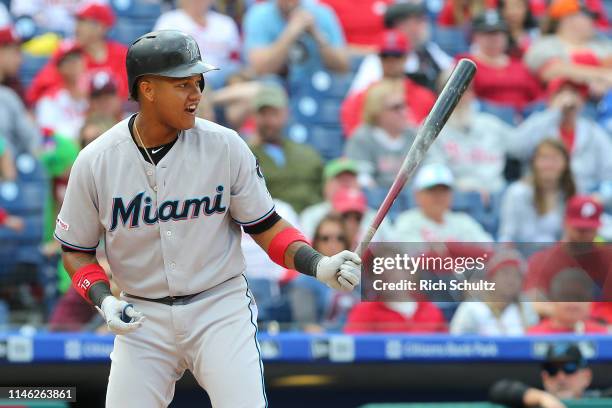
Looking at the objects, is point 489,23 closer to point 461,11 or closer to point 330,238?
point 461,11

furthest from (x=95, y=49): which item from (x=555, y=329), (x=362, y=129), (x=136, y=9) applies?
(x=555, y=329)

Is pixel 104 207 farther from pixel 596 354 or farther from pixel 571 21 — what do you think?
pixel 571 21

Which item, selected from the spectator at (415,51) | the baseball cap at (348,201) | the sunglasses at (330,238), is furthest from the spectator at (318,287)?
the spectator at (415,51)

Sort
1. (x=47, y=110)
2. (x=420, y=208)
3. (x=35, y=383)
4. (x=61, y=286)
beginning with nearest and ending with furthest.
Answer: (x=35, y=383), (x=61, y=286), (x=420, y=208), (x=47, y=110)

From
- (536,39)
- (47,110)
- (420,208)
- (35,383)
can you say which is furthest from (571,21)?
(35,383)

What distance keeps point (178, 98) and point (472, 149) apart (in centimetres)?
389

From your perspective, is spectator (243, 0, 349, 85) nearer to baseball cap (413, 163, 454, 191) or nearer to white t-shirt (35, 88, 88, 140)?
white t-shirt (35, 88, 88, 140)

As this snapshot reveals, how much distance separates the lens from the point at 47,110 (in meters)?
7.23

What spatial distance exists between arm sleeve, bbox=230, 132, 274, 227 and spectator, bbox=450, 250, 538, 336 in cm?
194

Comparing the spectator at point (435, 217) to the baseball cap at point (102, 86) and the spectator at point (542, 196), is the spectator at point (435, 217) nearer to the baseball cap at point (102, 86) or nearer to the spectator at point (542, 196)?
the spectator at point (542, 196)

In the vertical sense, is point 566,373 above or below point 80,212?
below

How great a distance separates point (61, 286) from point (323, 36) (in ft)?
8.15

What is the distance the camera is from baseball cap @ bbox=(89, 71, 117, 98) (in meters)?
6.82

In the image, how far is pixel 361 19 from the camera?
814 centimetres
